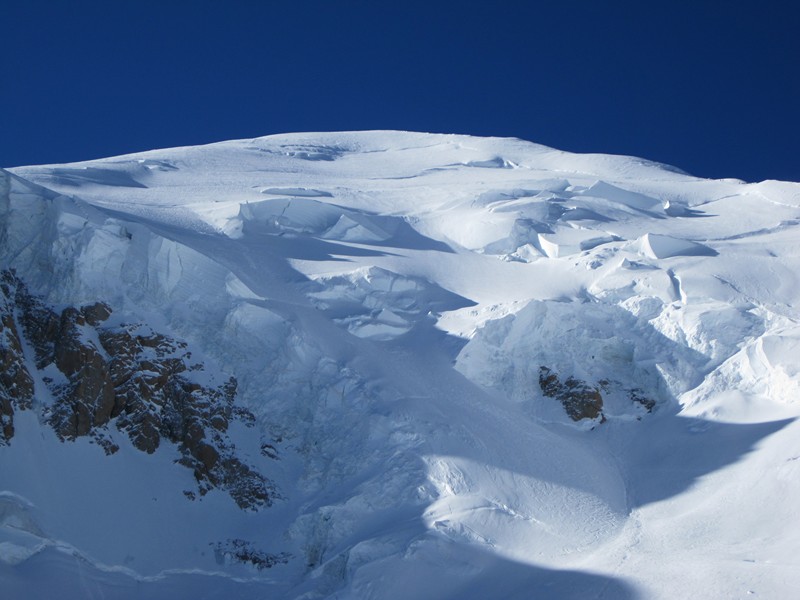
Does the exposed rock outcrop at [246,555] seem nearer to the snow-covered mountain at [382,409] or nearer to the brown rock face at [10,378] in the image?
the snow-covered mountain at [382,409]

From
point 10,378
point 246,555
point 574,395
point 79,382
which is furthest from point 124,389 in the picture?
point 574,395

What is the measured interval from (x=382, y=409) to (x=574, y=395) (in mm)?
7123

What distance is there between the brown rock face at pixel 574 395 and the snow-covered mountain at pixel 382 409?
0.08m

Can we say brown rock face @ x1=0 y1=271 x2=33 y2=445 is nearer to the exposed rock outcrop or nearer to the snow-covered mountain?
the snow-covered mountain

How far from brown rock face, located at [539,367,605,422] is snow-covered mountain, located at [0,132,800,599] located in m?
0.08

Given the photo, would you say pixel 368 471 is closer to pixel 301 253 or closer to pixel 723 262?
pixel 301 253

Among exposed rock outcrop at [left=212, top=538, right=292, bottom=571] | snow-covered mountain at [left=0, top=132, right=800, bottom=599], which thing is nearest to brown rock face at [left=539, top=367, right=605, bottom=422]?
snow-covered mountain at [left=0, top=132, right=800, bottom=599]

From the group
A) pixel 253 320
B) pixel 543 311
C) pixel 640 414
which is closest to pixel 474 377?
pixel 543 311

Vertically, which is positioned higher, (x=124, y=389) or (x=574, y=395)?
(x=574, y=395)

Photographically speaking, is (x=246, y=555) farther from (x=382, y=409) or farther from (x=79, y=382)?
(x=79, y=382)

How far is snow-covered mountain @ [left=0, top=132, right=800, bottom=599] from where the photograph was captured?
89.2 feet

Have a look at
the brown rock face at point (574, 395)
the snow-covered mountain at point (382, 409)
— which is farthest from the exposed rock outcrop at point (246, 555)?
the brown rock face at point (574, 395)

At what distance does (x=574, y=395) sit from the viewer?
112ft

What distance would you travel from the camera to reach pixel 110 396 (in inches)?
1226
